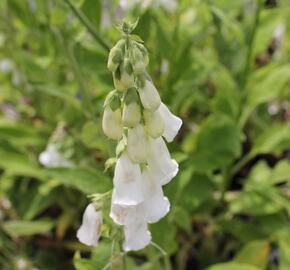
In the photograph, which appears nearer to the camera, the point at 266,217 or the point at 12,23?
the point at 266,217

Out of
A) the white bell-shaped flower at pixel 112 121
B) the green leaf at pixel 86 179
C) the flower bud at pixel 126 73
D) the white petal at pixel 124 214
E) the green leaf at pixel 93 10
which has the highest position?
the green leaf at pixel 93 10

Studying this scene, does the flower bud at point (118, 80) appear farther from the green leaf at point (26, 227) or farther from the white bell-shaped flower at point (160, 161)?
the green leaf at point (26, 227)

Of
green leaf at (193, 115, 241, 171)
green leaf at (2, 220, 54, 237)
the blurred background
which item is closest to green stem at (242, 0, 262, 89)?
the blurred background

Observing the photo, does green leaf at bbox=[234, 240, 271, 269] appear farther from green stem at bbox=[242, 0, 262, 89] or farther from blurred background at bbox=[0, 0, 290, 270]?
green stem at bbox=[242, 0, 262, 89]

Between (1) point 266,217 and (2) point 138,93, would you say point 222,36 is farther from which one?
(2) point 138,93

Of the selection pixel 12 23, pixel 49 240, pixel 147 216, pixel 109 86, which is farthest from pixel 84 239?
pixel 12 23

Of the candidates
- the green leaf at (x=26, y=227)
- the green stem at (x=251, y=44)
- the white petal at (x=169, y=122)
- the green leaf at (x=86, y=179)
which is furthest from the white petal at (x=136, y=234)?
the green leaf at (x=26, y=227)
